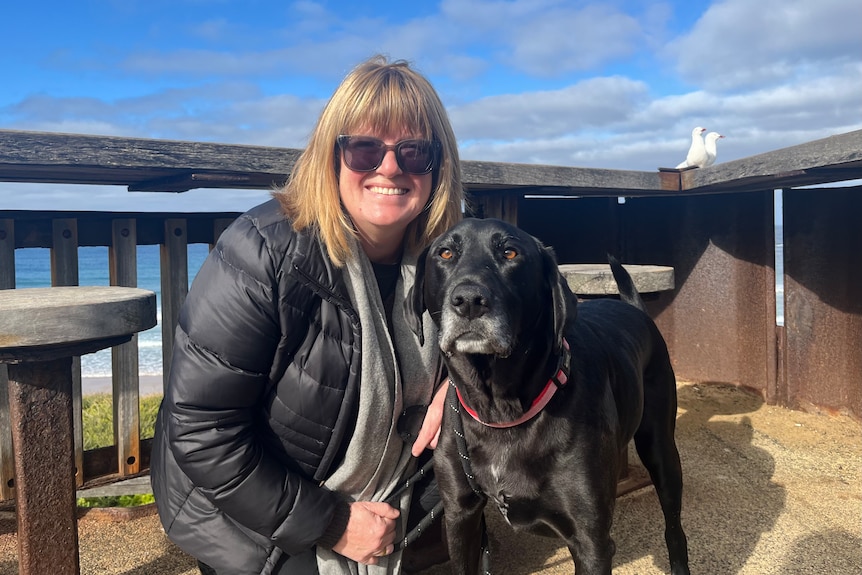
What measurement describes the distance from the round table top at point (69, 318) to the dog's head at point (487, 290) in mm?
892

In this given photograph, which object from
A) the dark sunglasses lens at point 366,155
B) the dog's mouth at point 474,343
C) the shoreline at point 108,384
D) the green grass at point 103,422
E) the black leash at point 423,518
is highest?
the dark sunglasses lens at point 366,155

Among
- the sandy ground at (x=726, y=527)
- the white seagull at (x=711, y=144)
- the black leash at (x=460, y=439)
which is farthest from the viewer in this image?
the white seagull at (x=711, y=144)

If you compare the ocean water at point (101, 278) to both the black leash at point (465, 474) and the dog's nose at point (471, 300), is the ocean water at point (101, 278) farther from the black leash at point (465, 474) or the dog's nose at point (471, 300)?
the dog's nose at point (471, 300)

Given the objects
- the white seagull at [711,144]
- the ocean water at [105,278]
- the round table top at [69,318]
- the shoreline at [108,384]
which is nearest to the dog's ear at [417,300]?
the round table top at [69,318]

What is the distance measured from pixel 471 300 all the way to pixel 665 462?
1577 mm

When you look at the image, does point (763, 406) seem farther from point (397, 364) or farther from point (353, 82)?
point (353, 82)

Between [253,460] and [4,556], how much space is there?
5.91ft

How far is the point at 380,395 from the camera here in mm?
2205

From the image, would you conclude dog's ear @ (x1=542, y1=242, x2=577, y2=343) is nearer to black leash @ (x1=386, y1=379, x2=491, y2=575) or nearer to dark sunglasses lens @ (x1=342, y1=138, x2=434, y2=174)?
black leash @ (x1=386, y1=379, x2=491, y2=575)

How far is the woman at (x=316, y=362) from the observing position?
78.8 inches

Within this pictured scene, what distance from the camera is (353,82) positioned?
2279mm

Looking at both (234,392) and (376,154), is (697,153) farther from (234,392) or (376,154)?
(234,392)

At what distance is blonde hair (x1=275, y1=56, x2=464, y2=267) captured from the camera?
218 cm

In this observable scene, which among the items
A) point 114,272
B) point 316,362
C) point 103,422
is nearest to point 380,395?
point 316,362
